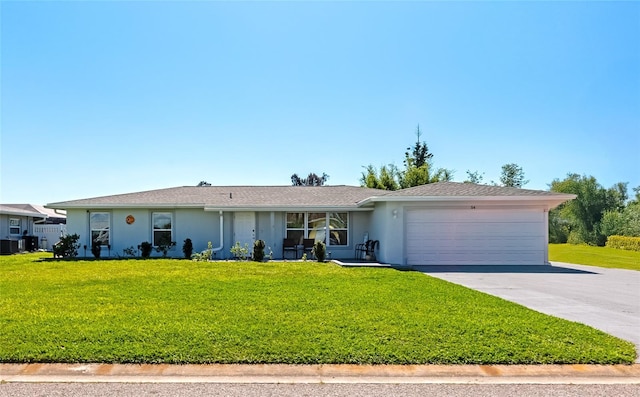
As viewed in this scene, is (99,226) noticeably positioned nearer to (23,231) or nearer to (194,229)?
(194,229)

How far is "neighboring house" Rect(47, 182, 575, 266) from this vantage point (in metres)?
14.2

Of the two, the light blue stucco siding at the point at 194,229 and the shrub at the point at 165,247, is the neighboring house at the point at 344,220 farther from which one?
the shrub at the point at 165,247

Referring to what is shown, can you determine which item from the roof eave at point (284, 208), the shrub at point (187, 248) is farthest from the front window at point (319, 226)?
the shrub at point (187, 248)

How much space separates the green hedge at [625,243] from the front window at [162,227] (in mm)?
28376

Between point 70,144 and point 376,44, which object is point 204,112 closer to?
point 70,144

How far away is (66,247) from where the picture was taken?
16.0 m

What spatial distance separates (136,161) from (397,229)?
1501cm

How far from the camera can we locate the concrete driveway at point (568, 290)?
6117 mm

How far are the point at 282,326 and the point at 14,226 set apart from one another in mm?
25027

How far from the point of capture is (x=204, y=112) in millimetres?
17094

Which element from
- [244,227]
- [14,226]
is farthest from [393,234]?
[14,226]

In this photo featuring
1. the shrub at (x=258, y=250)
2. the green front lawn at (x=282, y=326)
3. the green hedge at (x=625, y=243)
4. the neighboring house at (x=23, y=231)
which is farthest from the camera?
the green hedge at (x=625, y=243)

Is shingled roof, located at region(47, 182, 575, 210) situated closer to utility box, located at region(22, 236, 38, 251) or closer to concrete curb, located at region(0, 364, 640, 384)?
utility box, located at region(22, 236, 38, 251)

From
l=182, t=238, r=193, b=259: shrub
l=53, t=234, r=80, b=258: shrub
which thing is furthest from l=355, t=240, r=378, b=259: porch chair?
l=53, t=234, r=80, b=258: shrub
